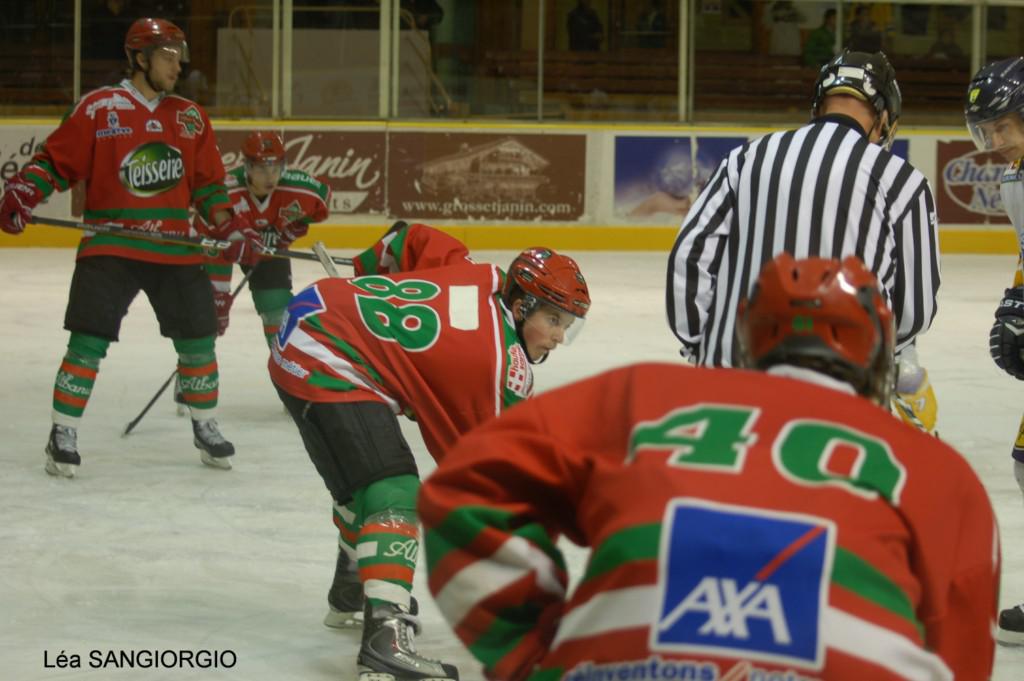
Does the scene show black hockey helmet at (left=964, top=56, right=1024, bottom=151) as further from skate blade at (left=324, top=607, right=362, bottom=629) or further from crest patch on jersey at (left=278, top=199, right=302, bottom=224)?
crest patch on jersey at (left=278, top=199, right=302, bottom=224)

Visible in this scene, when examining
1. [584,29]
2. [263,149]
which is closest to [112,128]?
[263,149]

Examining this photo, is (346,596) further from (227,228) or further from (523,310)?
(227,228)

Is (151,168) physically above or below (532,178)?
above

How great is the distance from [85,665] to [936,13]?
10.1 meters

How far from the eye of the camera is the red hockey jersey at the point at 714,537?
119 cm

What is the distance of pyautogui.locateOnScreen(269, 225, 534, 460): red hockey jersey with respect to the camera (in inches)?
104

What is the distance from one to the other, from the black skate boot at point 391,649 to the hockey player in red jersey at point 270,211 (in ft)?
9.83

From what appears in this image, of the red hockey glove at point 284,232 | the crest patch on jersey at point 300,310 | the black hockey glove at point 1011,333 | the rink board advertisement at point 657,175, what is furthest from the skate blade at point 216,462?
the rink board advertisement at point 657,175

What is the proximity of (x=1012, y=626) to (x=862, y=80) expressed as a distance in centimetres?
113

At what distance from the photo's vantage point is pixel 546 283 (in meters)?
2.68

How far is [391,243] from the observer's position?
311 cm

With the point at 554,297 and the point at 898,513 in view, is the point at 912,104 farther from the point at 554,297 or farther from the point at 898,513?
the point at 898,513

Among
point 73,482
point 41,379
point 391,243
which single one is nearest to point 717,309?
point 391,243

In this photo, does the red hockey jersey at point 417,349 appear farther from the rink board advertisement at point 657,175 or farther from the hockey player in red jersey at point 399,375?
the rink board advertisement at point 657,175
